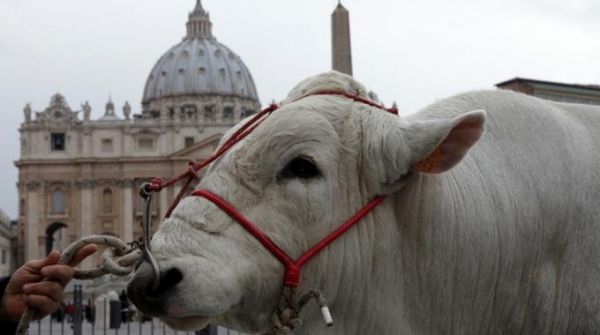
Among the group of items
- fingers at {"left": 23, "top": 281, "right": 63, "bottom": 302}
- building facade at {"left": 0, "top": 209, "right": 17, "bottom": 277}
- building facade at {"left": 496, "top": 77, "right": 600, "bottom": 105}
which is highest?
building facade at {"left": 496, "top": 77, "right": 600, "bottom": 105}

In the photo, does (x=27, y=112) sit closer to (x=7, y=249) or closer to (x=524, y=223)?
(x=7, y=249)

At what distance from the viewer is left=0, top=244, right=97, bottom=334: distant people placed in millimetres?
1958

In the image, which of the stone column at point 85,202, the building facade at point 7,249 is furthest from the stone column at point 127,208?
the building facade at point 7,249

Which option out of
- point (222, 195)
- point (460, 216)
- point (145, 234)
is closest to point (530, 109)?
point (460, 216)

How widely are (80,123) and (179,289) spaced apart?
63.1 m

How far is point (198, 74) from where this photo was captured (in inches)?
3216

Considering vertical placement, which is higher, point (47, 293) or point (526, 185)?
point (526, 185)

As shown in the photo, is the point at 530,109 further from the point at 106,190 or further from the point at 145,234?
the point at 106,190

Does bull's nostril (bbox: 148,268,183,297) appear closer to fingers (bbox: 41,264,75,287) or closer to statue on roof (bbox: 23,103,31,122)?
fingers (bbox: 41,264,75,287)

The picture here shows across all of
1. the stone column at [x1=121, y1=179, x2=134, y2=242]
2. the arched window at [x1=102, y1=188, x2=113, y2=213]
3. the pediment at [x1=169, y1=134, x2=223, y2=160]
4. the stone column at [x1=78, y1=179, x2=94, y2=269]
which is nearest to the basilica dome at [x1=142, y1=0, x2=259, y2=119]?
the pediment at [x1=169, y1=134, x2=223, y2=160]

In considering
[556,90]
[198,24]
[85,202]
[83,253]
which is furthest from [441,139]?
[198,24]

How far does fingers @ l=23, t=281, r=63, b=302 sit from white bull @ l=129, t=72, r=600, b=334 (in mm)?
557

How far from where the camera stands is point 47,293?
200 centimetres

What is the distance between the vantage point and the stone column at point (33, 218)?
6019 cm
